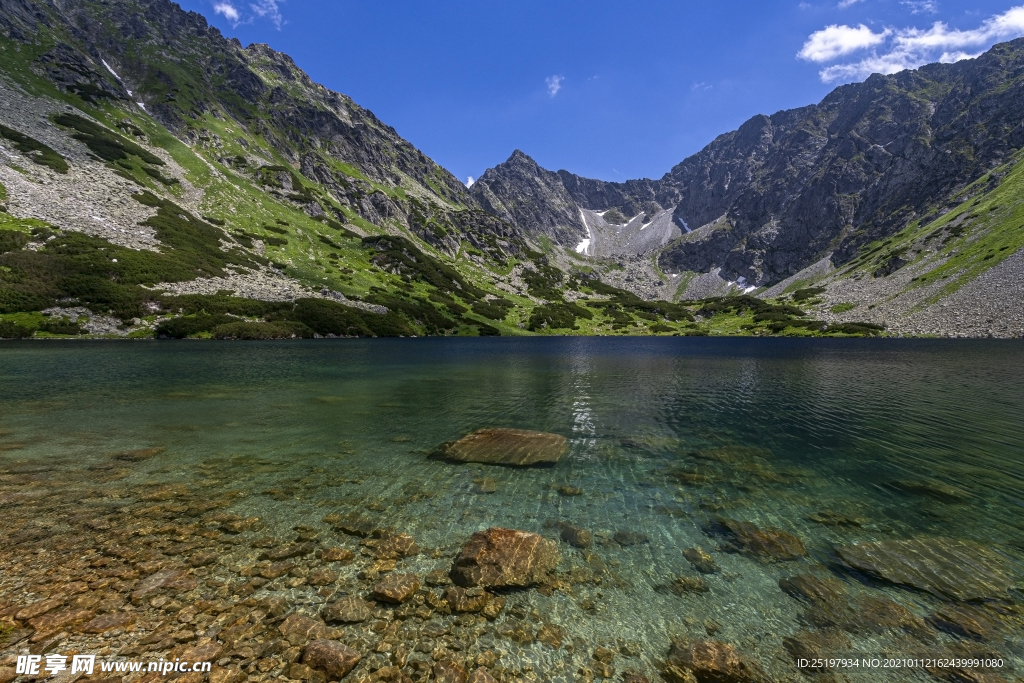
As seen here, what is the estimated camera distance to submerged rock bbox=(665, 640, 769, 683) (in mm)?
→ 8367

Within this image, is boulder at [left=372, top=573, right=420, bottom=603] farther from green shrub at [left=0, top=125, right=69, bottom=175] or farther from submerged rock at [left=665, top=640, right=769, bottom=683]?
green shrub at [left=0, top=125, right=69, bottom=175]

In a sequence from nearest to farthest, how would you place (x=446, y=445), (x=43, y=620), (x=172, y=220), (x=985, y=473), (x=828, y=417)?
(x=43, y=620)
(x=985, y=473)
(x=446, y=445)
(x=828, y=417)
(x=172, y=220)

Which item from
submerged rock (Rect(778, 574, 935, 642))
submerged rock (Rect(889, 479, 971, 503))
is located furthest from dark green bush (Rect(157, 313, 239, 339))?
submerged rock (Rect(889, 479, 971, 503))

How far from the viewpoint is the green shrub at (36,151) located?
375 feet

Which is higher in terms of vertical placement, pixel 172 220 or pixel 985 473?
pixel 172 220

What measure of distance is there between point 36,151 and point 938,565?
191627 mm

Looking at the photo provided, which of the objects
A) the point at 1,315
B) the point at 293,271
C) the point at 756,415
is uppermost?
the point at 293,271

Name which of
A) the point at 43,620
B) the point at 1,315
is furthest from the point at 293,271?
the point at 43,620

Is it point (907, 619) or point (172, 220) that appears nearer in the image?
point (907, 619)

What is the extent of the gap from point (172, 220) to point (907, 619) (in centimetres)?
17046

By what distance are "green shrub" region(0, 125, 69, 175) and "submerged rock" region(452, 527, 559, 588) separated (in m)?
172

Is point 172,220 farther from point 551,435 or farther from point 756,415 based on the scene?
point 756,415

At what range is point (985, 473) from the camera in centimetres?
1994

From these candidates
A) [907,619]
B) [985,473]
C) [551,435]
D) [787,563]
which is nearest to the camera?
[907,619]
